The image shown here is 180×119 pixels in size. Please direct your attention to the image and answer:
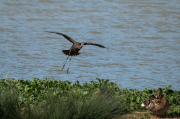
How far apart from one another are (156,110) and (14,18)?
13.3 meters

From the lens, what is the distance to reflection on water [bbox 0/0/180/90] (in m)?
10.5

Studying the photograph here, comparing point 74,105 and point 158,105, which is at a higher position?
point 158,105

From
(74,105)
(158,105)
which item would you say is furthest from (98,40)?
(74,105)

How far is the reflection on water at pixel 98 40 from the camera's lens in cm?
1049

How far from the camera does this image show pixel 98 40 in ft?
46.0

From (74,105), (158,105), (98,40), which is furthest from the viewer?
(98,40)

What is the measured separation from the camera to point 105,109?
20.8ft

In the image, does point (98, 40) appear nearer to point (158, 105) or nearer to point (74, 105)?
point (158, 105)

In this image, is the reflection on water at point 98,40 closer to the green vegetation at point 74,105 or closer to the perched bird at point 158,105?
the green vegetation at point 74,105

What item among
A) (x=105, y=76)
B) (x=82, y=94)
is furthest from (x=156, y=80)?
(x=82, y=94)

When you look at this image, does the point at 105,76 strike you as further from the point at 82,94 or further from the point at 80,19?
the point at 80,19

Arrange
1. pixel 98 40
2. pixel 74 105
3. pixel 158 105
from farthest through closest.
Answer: pixel 98 40, pixel 158 105, pixel 74 105

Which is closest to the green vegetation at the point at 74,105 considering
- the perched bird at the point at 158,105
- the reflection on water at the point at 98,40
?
the perched bird at the point at 158,105

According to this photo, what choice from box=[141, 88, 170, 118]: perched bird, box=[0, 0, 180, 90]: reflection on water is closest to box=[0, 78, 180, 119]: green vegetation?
box=[141, 88, 170, 118]: perched bird
